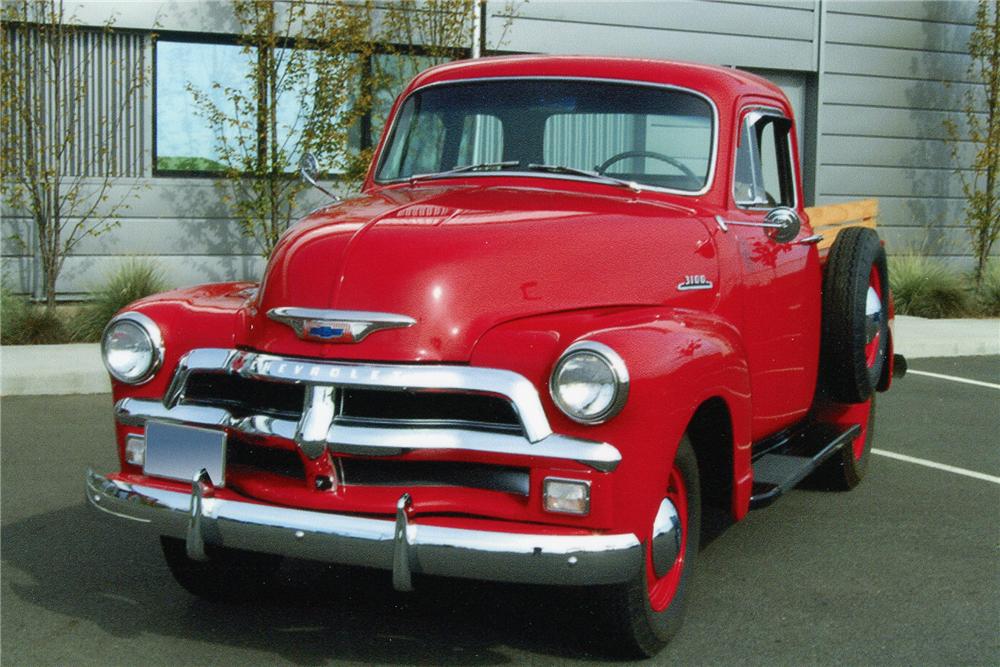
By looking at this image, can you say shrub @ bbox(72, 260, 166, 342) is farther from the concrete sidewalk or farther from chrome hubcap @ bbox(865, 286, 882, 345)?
chrome hubcap @ bbox(865, 286, 882, 345)

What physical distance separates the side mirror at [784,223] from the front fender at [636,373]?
101cm

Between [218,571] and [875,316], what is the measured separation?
11.2 ft

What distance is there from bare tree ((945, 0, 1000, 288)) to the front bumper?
13207 millimetres

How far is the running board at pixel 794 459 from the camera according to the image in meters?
5.04

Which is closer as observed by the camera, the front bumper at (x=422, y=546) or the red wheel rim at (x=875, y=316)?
the front bumper at (x=422, y=546)

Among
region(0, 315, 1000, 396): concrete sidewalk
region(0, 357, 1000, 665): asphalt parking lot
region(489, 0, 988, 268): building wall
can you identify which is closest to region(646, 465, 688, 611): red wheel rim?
region(0, 357, 1000, 665): asphalt parking lot

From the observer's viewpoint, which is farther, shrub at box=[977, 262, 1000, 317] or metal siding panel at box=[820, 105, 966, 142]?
metal siding panel at box=[820, 105, 966, 142]

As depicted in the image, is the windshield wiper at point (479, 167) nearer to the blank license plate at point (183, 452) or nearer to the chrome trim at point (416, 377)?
the chrome trim at point (416, 377)

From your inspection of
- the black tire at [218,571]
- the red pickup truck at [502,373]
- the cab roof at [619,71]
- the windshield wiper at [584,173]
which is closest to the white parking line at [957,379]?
the cab roof at [619,71]

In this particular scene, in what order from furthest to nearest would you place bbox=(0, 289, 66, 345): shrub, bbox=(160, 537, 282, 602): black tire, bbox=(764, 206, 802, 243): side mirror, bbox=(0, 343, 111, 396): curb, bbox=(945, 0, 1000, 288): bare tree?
bbox=(945, 0, 1000, 288): bare tree → bbox=(0, 289, 66, 345): shrub → bbox=(0, 343, 111, 396): curb → bbox=(764, 206, 802, 243): side mirror → bbox=(160, 537, 282, 602): black tire

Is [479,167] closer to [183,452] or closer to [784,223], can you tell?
[784,223]

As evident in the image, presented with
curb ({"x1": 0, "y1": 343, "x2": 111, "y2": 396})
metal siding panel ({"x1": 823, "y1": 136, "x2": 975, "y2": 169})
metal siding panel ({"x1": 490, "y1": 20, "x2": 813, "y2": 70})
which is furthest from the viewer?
metal siding panel ({"x1": 823, "y1": 136, "x2": 975, "y2": 169})

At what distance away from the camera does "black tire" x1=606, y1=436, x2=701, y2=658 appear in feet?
13.3

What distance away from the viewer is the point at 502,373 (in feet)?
12.7
